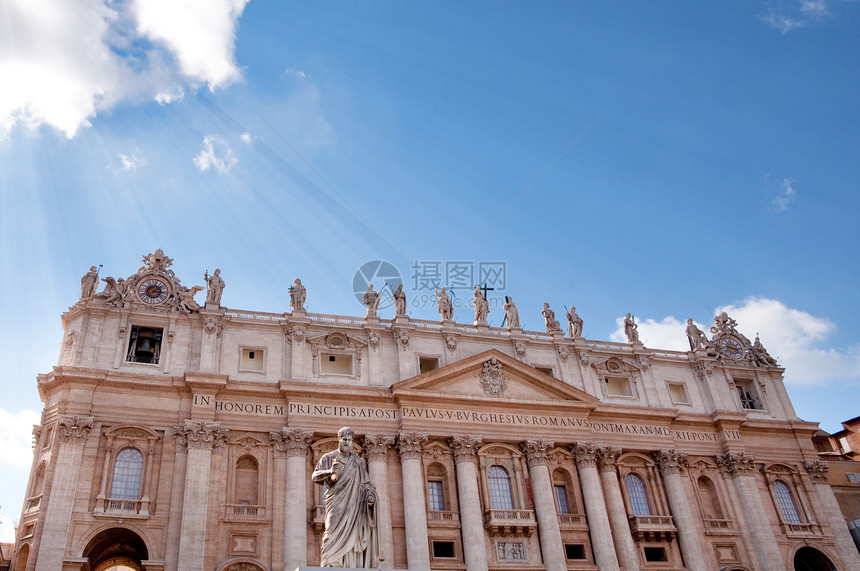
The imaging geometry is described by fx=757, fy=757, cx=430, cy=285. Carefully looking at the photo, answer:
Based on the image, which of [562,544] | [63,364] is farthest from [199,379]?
[562,544]

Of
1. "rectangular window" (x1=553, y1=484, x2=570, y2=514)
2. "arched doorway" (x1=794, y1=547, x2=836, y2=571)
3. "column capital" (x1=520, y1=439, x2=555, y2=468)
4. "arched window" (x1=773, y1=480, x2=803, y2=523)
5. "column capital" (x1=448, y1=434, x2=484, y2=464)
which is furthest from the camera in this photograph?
"arched window" (x1=773, y1=480, x2=803, y2=523)

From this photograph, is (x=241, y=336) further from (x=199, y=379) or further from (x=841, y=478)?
(x=841, y=478)

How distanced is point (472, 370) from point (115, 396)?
17961mm

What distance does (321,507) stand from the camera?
34906 mm

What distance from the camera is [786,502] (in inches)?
1753

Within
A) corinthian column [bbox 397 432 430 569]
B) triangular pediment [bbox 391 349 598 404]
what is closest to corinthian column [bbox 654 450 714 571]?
triangular pediment [bbox 391 349 598 404]

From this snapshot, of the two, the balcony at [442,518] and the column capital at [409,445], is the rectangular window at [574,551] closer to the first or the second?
the balcony at [442,518]

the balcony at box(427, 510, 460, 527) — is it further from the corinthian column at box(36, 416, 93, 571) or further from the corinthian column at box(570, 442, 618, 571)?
the corinthian column at box(36, 416, 93, 571)

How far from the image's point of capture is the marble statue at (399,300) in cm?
4256

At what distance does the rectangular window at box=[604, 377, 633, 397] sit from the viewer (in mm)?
45050

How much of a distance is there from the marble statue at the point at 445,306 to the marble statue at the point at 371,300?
382 centimetres

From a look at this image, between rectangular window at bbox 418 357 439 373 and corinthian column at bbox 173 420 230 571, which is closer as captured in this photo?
corinthian column at bbox 173 420 230 571

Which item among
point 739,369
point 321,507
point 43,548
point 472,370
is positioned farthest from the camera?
point 739,369

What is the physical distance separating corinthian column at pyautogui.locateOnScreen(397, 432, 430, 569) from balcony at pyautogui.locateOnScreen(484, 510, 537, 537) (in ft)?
11.0
